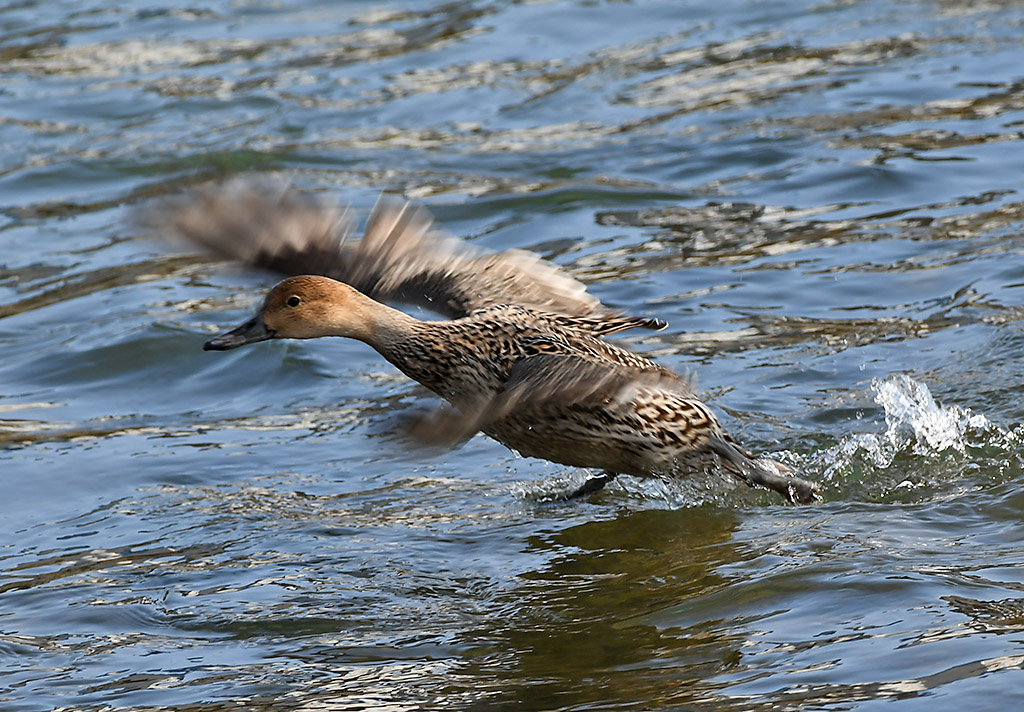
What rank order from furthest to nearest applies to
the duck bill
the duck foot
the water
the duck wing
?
the duck foot, the duck wing, the duck bill, the water

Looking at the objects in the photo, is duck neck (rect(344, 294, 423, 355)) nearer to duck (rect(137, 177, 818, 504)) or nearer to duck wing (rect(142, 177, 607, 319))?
duck (rect(137, 177, 818, 504))

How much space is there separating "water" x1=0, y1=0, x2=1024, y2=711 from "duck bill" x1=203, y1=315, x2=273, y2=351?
0.61m

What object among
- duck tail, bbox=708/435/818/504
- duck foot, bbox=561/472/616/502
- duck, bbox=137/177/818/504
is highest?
duck, bbox=137/177/818/504

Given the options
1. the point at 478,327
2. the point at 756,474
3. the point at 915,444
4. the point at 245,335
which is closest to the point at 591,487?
the point at 756,474

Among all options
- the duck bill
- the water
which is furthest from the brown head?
the water

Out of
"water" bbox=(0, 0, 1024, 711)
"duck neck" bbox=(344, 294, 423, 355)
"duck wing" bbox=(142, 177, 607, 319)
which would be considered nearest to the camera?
"water" bbox=(0, 0, 1024, 711)

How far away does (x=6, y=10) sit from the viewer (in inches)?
673

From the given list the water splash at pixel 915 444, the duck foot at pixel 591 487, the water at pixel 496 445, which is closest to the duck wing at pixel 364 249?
the water at pixel 496 445

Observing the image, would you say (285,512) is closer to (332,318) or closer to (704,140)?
(332,318)

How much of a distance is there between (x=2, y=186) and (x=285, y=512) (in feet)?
22.0

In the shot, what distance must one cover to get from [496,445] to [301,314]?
5.77 ft

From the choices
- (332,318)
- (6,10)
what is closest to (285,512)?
(332,318)

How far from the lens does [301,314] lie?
6.71m

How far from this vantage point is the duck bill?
263 inches
